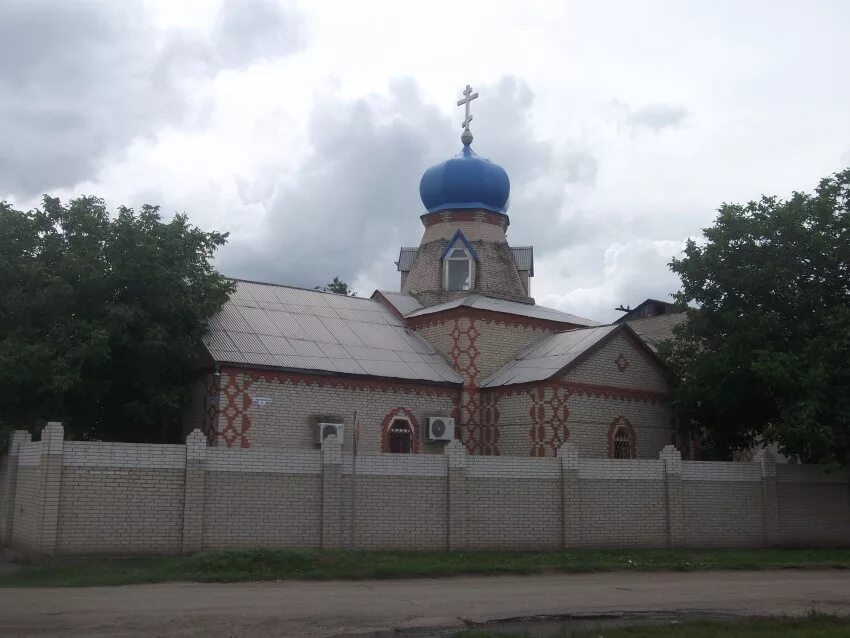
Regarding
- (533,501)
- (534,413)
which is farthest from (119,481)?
(534,413)

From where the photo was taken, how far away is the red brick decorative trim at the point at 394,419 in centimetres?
2539

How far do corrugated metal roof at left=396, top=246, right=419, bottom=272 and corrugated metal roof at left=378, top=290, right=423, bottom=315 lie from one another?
8.58 feet

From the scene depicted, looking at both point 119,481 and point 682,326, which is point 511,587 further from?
point 682,326

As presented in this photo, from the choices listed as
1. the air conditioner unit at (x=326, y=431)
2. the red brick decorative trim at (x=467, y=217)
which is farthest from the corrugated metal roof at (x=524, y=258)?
the air conditioner unit at (x=326, y=431)

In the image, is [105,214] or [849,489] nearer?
[105,214]

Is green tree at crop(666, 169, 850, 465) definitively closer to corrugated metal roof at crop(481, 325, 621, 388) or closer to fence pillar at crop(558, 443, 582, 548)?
corrugated metal roof at crop(481, 325, 621, 388)

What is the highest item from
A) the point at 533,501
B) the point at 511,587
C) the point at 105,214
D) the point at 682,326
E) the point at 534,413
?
the point at 105,214

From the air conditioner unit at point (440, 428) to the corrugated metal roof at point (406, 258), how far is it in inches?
408

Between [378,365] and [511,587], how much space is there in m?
11.2

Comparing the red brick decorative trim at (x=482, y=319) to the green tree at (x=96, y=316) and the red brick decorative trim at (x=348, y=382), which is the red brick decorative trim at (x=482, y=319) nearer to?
the red brick decorative trim at (x=348, y=382)

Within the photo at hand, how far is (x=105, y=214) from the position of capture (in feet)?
73.8

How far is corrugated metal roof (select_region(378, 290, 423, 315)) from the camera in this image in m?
31.2

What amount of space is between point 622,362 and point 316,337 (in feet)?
30.2

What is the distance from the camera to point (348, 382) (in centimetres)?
2495
